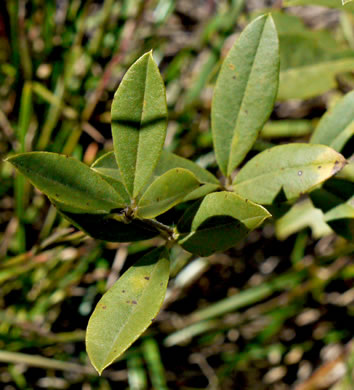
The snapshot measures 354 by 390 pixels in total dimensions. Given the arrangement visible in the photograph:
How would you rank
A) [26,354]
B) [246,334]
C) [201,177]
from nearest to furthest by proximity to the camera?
[201,177] < [26,354] < [246,334]

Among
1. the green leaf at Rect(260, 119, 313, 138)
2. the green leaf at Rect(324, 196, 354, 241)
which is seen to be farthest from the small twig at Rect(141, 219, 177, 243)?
the green leaf at Rect(260, 119, 313, 138)

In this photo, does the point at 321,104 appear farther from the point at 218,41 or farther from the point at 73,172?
the point at 73,172

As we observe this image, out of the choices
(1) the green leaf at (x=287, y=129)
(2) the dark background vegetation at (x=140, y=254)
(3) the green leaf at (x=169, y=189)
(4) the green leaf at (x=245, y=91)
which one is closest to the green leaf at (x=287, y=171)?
(4) the green leaf at (x=245, y=91)

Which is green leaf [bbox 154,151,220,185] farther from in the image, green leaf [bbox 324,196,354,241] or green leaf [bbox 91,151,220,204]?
green leaf [bbox 324,196,354,241]

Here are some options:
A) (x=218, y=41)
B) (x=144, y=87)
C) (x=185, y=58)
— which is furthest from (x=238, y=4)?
(x=144, y=87)

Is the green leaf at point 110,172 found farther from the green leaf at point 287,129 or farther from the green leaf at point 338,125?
the green leaf at point 287,129

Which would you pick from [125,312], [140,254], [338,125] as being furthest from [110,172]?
[140,254]
